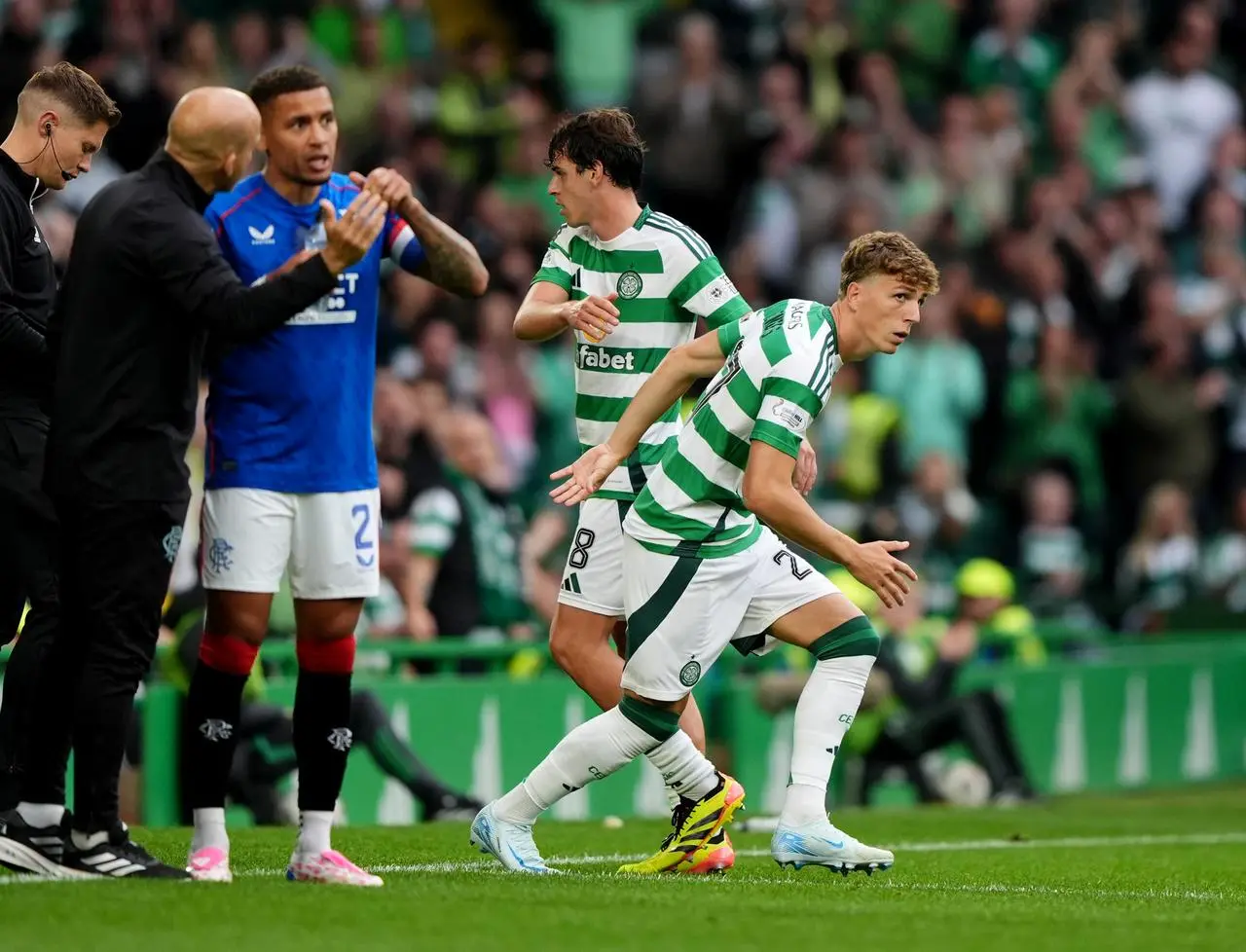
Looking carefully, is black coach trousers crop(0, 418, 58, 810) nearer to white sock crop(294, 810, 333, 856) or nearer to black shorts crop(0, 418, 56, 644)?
black shorts crop(0, 418, 56, 644)

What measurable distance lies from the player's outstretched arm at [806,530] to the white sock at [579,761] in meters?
0.84

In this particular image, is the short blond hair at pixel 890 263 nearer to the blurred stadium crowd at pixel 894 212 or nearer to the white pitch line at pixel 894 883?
the white pitch line at pixel 894 883

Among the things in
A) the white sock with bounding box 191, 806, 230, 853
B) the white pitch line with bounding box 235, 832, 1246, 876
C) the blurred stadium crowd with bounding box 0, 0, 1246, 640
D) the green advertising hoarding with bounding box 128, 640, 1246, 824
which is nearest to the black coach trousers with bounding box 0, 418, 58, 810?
the white sock with bounding box 191, 806, 230, 853

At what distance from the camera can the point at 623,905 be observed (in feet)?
21.3

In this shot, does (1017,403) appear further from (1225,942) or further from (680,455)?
(1225,942)

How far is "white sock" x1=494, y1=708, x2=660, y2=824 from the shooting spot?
7404mm

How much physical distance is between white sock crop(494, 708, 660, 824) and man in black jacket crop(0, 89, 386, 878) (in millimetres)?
1215

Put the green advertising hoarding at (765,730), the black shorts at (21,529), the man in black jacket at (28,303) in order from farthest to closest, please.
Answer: the green advertising hoarding at (765,730)
the man in black jacket at (28,303)
the black shorts at (21,529)

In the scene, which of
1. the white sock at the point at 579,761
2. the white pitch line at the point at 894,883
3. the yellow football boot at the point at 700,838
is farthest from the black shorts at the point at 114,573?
the yellow football boot at the point at 700,838

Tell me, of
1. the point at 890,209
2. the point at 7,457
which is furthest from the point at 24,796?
the point at 890,209

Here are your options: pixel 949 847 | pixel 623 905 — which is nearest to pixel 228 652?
pixel 623 905

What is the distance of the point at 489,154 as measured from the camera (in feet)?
56.1

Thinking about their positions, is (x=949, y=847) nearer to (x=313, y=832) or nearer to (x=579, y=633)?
(x=579, y=633)

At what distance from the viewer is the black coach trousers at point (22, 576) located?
6855 millimetres
